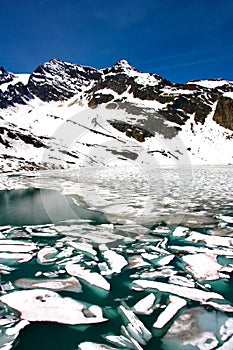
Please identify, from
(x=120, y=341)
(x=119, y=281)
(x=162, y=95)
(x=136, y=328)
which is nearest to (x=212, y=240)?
(x=119, y=281)

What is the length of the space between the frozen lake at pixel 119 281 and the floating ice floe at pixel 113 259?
0.08ft

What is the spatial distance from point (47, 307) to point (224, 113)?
138502 millimetres

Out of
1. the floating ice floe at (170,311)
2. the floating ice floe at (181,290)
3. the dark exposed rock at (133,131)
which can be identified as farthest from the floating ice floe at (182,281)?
the dark exposed rock at (133,131)

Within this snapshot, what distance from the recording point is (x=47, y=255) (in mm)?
6867

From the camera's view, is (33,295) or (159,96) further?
(159,96)

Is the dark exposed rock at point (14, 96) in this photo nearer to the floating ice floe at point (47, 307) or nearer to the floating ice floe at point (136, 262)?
the floating ice floe at point (136, 262)

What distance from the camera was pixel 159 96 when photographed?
147750 mm

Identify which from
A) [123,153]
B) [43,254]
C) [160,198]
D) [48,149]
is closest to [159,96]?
[123,153]

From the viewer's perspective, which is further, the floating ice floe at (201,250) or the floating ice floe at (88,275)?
the floating ice floe at (201,250)

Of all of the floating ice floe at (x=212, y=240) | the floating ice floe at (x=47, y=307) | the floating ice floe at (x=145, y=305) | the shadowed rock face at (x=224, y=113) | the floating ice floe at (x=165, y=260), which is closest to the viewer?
the floating ice floe at (x=47, y=307)

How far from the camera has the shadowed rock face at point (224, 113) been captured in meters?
126

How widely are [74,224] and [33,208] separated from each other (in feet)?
13.8

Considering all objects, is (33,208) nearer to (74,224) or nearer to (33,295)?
(74,224)

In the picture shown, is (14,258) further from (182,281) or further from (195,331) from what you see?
(195,331)
